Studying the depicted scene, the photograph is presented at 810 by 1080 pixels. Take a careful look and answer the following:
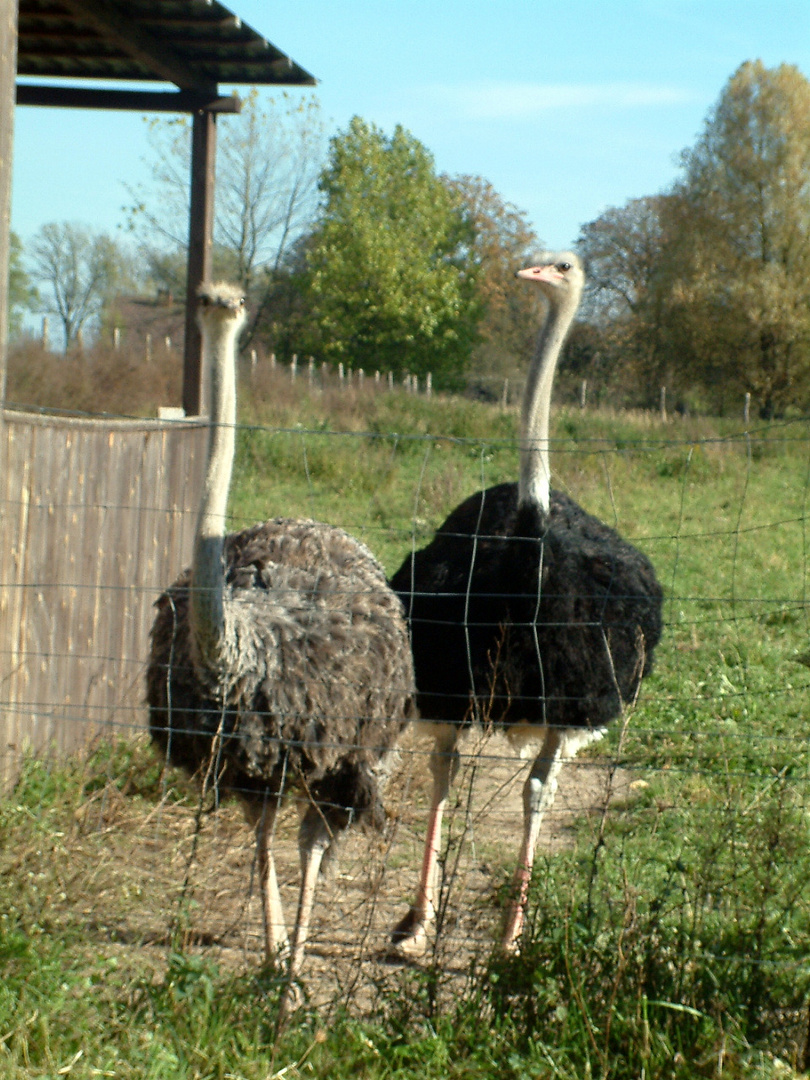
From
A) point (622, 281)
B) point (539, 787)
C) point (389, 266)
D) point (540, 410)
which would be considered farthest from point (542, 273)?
point (622, 281)

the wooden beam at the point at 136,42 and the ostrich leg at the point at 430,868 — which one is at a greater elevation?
the wooden beam at the point at 136,42

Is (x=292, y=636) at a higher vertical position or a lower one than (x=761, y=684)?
higher

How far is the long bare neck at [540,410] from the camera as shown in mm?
3867

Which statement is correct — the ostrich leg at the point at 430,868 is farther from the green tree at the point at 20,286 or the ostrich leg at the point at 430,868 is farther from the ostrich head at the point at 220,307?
the green tree at the point at 20,286

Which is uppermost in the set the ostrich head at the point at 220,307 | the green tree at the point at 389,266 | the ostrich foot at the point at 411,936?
the green tree at the point at 389,266

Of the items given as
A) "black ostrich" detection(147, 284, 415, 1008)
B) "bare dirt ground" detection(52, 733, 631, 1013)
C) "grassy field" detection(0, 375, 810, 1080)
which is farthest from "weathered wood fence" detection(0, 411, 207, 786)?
"black ostrich" detection(147, 284, 415, 1008)

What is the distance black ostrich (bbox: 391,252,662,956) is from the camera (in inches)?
151

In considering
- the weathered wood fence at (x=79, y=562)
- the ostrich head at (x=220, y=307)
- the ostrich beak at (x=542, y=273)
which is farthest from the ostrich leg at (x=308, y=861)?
the ostrich beak at (x=542, y=273)

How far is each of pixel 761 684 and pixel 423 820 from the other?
2.47 m

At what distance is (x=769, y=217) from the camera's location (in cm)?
3077

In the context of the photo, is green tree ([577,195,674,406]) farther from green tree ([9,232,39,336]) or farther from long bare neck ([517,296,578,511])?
long bare neck ([517,296,578,511])

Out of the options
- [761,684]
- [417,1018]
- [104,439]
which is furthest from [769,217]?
[417,1018]

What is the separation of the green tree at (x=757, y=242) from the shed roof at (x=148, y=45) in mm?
25771

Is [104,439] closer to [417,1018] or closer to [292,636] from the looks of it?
[292,636]
